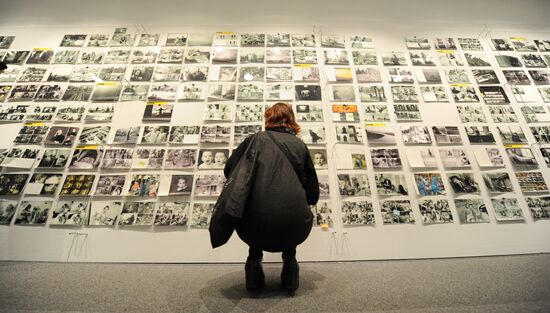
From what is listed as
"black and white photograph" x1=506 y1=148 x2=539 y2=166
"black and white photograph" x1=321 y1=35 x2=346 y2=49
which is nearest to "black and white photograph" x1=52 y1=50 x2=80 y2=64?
"black and white photograph" x1=321 y1=35 x2=346 y2=49

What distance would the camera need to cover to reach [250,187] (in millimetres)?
1456

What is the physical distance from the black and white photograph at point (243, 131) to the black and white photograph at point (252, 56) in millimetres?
941

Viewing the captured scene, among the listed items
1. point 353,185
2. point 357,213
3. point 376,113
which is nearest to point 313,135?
point 353,185

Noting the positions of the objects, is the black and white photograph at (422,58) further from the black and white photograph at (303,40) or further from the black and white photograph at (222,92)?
the black and white photograph at (222,92)

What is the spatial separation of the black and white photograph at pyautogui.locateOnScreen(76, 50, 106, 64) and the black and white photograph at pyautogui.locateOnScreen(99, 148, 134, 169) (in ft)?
4.38

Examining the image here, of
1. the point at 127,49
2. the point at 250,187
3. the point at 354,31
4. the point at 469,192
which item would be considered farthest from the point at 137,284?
the point at 354,31

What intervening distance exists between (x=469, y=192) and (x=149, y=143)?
3.64 meters

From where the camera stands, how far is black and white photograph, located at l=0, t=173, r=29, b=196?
2.53 metres

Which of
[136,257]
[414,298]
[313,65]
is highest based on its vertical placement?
[313,65]

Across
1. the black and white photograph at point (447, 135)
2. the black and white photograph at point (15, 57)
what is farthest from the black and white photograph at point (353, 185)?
the black and white photograph at point (15, 57)

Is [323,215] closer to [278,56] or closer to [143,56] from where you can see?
[278,56]

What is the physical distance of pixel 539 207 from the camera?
2600mm

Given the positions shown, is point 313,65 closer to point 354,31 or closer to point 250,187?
point 354,31

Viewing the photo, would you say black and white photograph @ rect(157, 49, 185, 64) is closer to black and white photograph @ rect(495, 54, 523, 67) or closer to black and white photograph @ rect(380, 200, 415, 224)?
black and white photograph @ rect(380, 200, 415, 224)
